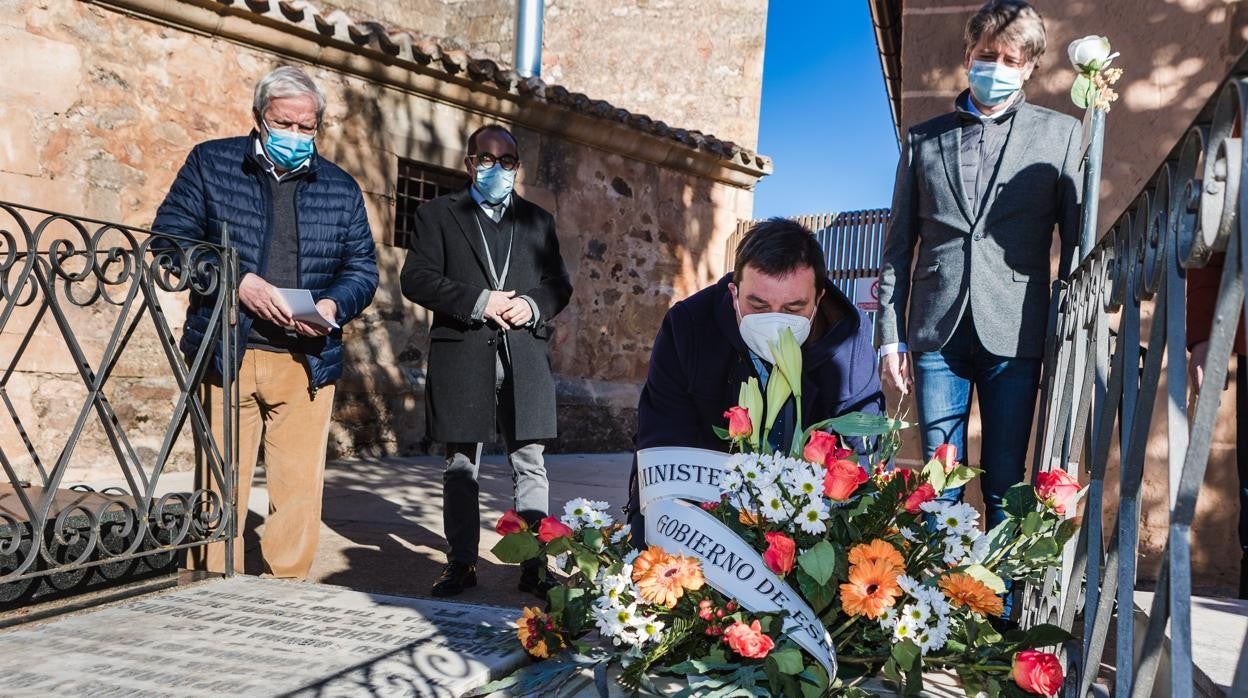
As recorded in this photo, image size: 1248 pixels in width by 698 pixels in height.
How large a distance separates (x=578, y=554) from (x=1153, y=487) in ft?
9.67

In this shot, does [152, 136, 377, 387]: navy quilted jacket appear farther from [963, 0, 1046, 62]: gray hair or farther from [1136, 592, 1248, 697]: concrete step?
[1136, 592, 1248, 697]: concrete step

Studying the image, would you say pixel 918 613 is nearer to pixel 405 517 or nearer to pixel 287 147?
pixel 287 147

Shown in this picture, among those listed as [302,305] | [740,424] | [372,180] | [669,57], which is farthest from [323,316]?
[669,57]

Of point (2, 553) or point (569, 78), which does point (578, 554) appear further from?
point (569, 78)

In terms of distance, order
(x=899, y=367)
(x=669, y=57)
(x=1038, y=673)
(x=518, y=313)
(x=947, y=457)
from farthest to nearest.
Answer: (x=669, y=57) → (x=518, y=313) → (x=899, y=367) → (x=947, y=457) → (x=1038, y=673)

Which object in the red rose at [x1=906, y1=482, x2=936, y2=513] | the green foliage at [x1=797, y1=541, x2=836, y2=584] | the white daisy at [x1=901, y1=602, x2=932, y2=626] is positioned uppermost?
the red rose at [x1=906, y1=482, x2=936, y2=513]

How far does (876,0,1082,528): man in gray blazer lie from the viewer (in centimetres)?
280

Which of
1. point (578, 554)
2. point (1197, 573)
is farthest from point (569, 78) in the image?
point (578, 554)

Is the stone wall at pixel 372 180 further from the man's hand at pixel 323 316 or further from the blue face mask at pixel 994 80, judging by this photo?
the blue face mask at pixel 994 80

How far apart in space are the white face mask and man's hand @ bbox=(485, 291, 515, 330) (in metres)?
1.43

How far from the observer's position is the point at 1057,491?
6.50ft

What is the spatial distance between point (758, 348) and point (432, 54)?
245 inches

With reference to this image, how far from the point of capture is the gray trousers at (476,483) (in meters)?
3.56

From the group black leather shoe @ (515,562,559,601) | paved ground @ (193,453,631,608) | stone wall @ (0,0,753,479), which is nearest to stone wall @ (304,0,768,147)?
stone wall @ (0,0,753,479)
